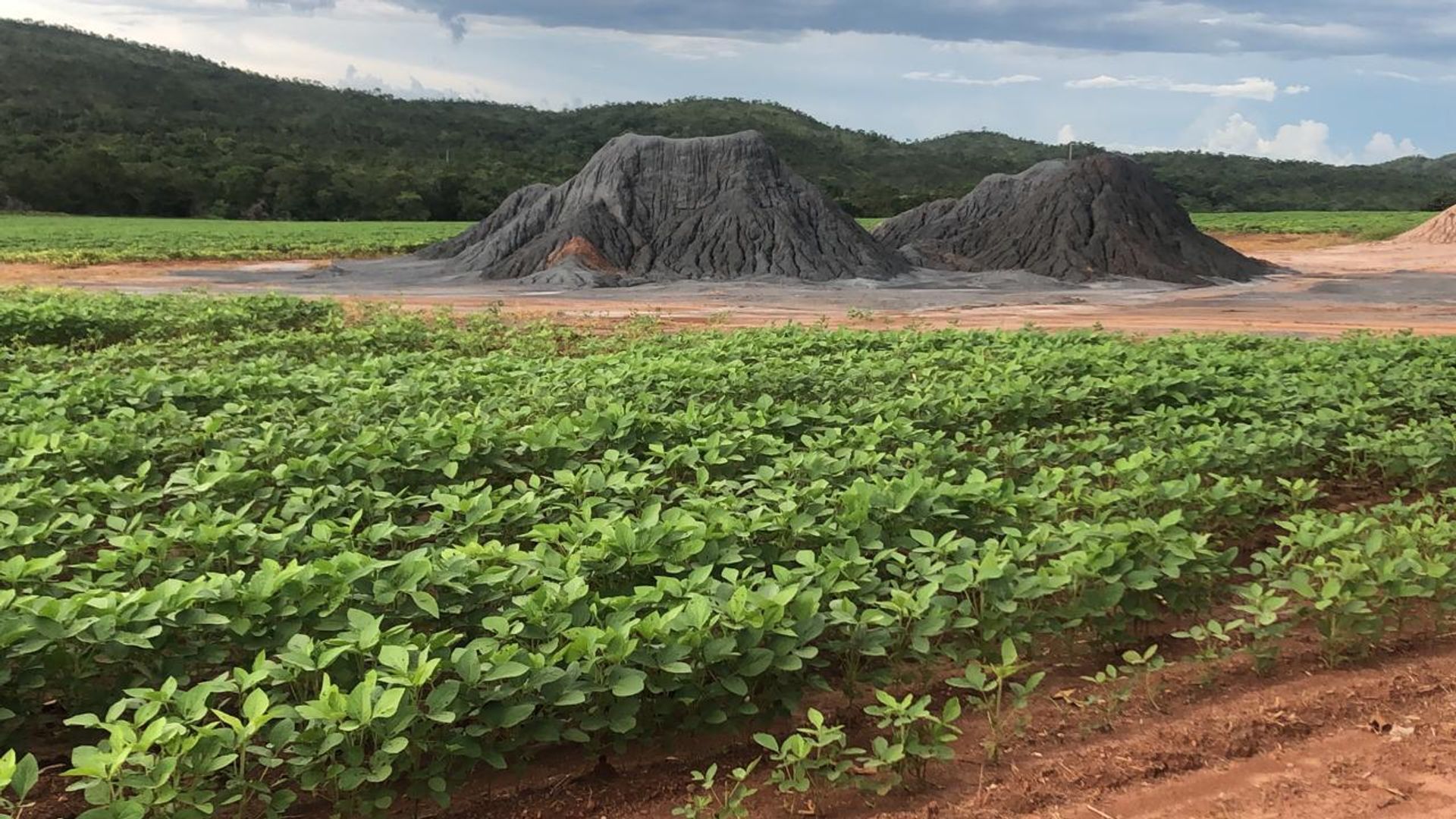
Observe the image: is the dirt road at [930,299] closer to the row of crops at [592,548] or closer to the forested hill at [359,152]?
the row of crops at [592,548]

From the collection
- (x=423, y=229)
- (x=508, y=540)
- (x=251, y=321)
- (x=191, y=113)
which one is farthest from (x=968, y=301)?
(x=191, y=113)

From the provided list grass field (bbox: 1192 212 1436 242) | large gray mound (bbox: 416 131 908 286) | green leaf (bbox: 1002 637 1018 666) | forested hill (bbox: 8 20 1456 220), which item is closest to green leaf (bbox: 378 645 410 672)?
green leaf (bbox: 1002 637 1018 666)

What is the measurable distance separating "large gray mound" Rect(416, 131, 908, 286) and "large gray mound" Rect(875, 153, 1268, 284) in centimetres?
414

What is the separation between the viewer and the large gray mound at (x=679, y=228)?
2978 cm

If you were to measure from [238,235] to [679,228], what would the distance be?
24.1 m

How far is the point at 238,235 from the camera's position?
4459 cm

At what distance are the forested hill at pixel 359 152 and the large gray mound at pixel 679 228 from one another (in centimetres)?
3362

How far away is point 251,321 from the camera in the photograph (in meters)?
14.7

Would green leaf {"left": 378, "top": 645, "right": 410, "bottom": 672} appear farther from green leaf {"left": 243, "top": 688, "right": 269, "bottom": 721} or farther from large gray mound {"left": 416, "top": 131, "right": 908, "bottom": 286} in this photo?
large gray mound {"left": 416, "top": 131, "right": 908, "bottom": 286}

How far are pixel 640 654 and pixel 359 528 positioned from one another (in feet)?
7.27

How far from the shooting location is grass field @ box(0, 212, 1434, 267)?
3453 cm

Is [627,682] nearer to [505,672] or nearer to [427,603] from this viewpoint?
[505,672]

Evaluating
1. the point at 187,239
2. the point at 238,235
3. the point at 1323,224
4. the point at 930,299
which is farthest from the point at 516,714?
the point at 1323,224

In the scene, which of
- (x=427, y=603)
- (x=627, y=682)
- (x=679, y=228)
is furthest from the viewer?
(x=679, y=228)
